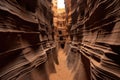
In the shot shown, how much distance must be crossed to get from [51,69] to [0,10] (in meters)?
5.80

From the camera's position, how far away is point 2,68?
8.40ft

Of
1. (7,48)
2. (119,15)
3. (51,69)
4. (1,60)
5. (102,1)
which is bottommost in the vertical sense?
(51,69)

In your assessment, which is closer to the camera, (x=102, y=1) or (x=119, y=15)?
(x=119, y=15)

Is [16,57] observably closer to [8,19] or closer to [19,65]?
[19,65]

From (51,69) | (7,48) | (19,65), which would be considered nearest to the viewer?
(7,48)

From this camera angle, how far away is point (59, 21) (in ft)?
80.6

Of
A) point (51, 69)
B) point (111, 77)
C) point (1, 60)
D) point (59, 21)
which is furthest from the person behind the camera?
point (59, 21)

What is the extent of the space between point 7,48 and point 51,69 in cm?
515

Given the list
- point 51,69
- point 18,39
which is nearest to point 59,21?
point 51,69

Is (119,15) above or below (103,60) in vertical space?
above

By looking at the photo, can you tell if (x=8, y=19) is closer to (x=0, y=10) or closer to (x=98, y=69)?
(x=0, y=10)

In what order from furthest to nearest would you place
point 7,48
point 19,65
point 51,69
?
point 51,69 < point 19,65 < point 7,48

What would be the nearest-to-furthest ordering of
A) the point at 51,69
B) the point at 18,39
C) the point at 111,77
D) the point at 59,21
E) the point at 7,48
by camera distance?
1. the point at 111,77
2. the point at 7,48
3. the point at 18,39
4. the point at 51,69
5. the point at 59,21

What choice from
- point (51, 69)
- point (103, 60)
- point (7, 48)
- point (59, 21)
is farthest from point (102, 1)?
point (59, 21)
